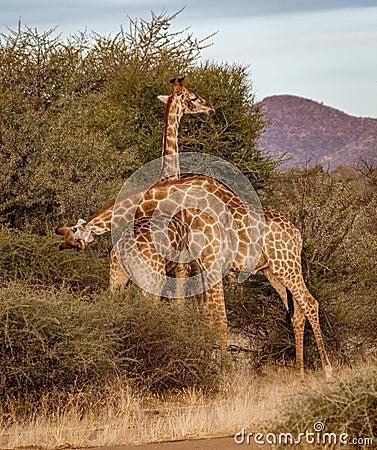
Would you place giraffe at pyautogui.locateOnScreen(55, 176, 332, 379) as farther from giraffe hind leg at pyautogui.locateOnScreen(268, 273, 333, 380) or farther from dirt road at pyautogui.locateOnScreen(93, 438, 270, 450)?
dirt road at pyautogui.locateOnScreen(93, 438, 270, 450)

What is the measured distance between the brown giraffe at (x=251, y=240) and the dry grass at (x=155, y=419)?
3.37 feet

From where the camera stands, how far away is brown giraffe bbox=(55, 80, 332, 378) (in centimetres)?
997

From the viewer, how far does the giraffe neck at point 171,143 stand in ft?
36.6

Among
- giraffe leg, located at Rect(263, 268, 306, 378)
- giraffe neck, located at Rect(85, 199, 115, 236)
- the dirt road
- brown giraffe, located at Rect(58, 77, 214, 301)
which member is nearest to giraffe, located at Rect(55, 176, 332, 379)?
giraffe leg, located at Rect(263, 268, 306, 378)

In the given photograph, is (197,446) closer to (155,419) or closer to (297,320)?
(155,419)

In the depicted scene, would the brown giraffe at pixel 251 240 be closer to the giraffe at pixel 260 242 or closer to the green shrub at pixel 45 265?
the giraffe at pixel 260 242

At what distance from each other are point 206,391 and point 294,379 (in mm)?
1451

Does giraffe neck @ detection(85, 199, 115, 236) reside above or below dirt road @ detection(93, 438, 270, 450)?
above

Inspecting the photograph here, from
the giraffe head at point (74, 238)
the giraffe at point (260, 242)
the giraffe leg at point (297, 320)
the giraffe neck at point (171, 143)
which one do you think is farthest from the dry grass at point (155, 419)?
the giraffe neck at point (171, 143)

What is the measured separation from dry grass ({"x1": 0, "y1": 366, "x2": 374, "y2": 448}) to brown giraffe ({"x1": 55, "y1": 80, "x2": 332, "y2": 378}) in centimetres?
103

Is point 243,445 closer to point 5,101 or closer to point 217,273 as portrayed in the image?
point 217,273

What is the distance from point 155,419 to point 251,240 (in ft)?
8.79

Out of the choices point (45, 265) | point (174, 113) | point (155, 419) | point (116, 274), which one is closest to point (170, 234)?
point (116, 274)

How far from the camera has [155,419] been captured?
8.20m
